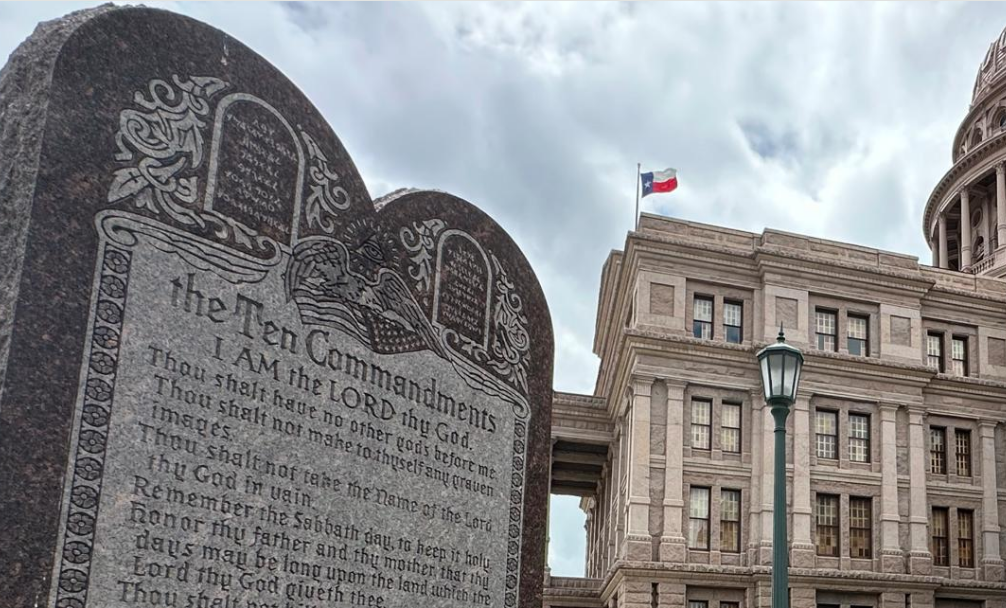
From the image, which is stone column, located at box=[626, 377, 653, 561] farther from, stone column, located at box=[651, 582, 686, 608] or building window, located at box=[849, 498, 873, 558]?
building window, located at box=[849, 498, 873, 558]

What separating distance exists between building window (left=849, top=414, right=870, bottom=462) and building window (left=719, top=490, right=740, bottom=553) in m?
4.35

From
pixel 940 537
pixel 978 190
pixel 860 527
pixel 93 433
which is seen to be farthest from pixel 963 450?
pixel 93 433

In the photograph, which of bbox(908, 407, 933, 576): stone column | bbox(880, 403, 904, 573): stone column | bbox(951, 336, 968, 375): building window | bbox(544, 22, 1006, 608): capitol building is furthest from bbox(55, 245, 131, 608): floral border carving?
bbox(951, 336, 968, 375): building window

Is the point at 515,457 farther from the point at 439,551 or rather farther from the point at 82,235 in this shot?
→ the point at 82,235

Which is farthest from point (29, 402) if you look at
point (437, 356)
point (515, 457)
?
point (515, 457)

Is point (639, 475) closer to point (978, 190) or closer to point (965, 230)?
point (965, 230)

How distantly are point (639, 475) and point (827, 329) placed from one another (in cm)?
885

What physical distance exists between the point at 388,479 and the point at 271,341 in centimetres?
103

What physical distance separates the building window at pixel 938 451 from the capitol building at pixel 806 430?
0.21 ft

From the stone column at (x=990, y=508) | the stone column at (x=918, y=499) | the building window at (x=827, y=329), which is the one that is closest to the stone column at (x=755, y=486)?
the building window at (x=827, y=329)

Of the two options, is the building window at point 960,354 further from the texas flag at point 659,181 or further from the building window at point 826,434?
the texas flag at point 659,181

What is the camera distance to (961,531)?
3934cm

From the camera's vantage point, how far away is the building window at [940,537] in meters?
38.7

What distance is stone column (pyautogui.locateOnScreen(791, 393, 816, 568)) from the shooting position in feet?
120
